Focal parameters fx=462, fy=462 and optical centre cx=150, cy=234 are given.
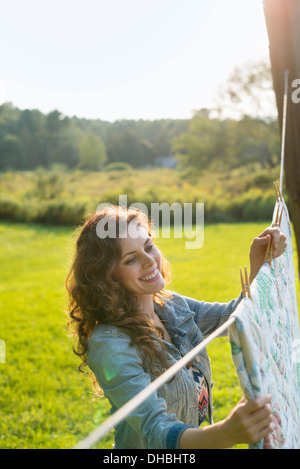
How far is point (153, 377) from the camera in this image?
124 cm

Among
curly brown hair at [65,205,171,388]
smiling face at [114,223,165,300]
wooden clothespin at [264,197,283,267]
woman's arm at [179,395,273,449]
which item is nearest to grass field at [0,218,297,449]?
curly brown hair at [65,205,171,388]

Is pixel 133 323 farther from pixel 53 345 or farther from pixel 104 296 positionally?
pixel 53 345

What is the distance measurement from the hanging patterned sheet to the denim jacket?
0.64 feet

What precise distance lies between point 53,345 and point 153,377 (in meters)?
3.83

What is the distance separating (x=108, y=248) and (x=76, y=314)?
0.26m

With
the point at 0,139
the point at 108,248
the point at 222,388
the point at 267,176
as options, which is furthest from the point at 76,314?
the point at 0,139

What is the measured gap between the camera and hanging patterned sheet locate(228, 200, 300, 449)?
817mm

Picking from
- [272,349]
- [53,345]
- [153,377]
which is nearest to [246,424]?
[272,349]

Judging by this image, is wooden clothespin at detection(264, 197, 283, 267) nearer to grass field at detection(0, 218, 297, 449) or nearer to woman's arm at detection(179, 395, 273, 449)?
woman's arm at detection(179, 395, 273, 449)

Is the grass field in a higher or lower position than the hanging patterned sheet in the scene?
lower

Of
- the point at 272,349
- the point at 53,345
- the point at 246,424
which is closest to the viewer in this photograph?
the point at 246,424

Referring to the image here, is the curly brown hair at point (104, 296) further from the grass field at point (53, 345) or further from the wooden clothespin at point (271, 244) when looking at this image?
the wooden clothespin at point (271, 244)
